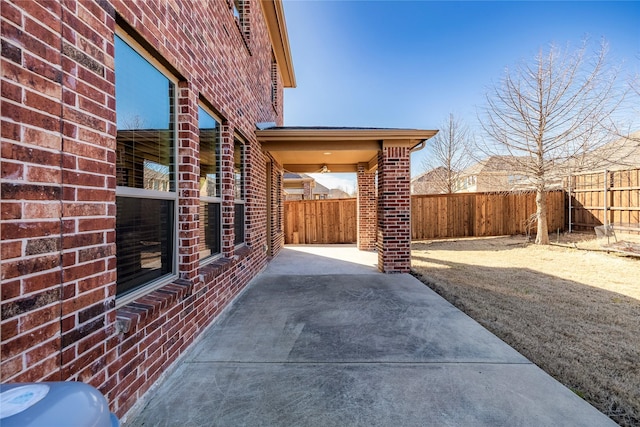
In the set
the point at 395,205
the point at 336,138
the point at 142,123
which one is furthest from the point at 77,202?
the point at 395,205

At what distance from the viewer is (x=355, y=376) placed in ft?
7.81

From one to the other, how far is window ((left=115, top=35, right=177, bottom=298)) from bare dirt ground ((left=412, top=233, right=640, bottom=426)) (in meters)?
3.55

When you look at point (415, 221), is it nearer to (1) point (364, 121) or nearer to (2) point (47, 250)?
(1) point (364, 121)

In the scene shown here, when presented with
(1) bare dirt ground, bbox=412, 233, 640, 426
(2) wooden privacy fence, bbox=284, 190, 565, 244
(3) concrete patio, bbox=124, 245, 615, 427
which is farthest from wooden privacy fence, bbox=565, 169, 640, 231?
(3) concrete patio, bbox=124, 245, 615, 427

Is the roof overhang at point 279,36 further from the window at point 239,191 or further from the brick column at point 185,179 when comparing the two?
the brick column at point 185,179

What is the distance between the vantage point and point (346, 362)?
8.50 feet

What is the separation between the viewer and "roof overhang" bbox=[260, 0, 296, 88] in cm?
667

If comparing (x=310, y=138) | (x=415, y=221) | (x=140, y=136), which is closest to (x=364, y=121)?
(x=415, y=221)

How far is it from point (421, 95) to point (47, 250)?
1447 cm

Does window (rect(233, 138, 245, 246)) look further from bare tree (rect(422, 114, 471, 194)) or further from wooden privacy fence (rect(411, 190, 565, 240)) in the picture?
bare tree (rect(422, 114, 471, 194))

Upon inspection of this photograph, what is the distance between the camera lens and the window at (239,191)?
4.91 metres

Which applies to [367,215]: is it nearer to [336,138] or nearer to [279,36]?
[336,138]

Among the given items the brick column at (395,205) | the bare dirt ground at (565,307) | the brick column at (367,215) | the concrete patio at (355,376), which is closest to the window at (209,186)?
the concrete patio at (355,376)

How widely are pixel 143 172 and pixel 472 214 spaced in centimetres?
1267
